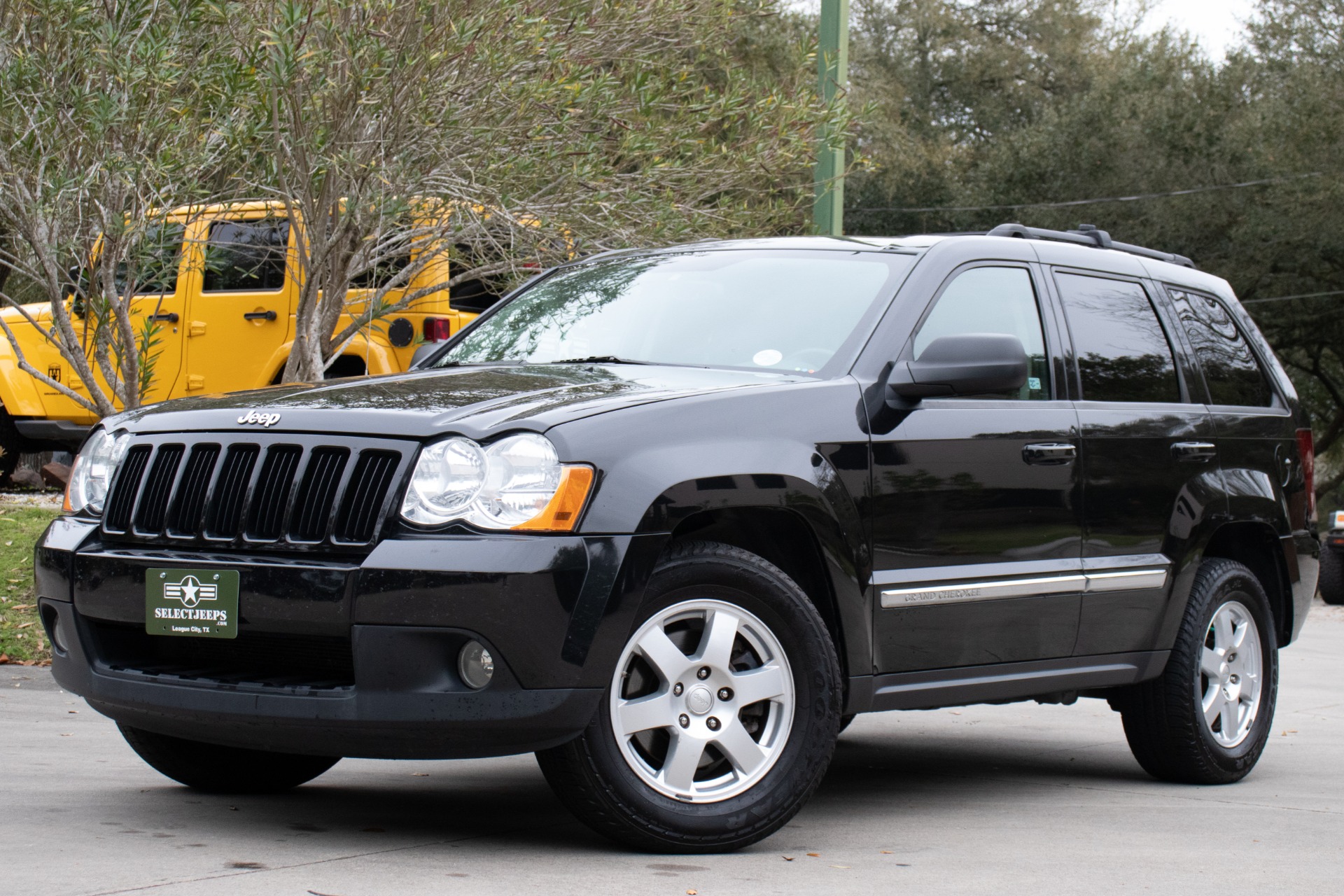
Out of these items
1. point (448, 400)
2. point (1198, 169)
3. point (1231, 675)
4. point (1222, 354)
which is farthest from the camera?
point (1198, 169)

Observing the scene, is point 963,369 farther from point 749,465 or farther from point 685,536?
point 685,536

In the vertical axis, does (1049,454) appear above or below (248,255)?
below

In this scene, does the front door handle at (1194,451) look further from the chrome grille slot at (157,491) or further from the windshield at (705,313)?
the chrome grille slot at (157,491)

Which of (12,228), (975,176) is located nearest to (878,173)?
(975,176)

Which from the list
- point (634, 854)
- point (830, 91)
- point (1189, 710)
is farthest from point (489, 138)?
point (634, 854)

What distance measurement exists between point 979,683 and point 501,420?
1805mm

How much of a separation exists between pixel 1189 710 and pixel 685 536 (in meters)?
2.44

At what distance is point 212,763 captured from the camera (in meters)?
5.32

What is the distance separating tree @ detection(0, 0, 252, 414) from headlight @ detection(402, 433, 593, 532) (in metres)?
4.49

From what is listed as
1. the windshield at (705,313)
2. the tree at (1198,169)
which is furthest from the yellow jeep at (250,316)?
the tree at (1198,169)

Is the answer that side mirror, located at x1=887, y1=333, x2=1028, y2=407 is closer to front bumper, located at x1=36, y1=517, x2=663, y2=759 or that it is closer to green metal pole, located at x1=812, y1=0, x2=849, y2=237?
front bumper, located at x1=36, y1=517, x2=663, y2=759

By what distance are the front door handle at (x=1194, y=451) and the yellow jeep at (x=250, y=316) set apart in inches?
214

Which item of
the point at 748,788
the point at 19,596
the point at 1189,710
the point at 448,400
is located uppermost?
the point at 448,400

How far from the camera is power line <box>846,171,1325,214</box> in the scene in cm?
2770
